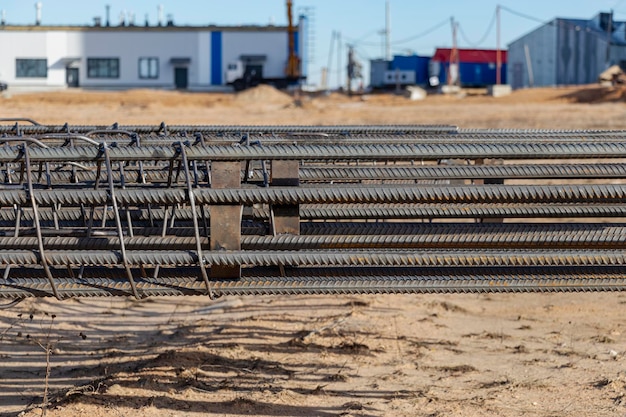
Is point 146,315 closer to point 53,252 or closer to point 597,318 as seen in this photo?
point 597,318

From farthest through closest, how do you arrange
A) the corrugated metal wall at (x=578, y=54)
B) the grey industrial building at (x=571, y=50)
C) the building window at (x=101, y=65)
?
the building window at (x=101, y=65) → the corrugated metal wall at (x=578, y=54) → the grey industrial building at (x=571, y=50)

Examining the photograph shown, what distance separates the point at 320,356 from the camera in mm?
7238

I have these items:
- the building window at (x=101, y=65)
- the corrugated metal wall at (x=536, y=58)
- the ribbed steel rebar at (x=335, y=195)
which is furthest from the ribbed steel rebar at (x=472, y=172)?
the building window at (x=101, y=65)

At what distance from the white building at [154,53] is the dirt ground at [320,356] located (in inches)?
2159

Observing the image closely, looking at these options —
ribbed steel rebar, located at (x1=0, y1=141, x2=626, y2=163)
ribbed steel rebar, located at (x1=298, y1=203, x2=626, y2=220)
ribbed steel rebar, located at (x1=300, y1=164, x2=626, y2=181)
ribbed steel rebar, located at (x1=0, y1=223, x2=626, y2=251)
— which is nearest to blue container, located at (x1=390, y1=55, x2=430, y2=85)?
ribbed steel rebar, located at (x1=298, y1=203, x2=626, y2=220)

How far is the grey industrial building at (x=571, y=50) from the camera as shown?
58.6m

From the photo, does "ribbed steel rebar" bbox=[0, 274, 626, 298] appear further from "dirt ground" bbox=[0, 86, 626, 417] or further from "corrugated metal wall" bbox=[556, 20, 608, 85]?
"corrugated metal wall" bbox=[556, 20, 608, 85]

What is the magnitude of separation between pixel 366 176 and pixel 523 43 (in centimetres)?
6414

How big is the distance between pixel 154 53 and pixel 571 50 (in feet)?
85.4

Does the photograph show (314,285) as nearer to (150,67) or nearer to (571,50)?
(571,50)

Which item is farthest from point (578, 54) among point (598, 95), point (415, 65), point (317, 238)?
point (317, 238)

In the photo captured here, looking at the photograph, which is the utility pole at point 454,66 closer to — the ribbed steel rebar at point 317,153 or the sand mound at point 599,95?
the sand mound at point 599,95

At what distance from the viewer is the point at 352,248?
14.2 ft

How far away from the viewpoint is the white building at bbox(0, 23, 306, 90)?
6294 cm
